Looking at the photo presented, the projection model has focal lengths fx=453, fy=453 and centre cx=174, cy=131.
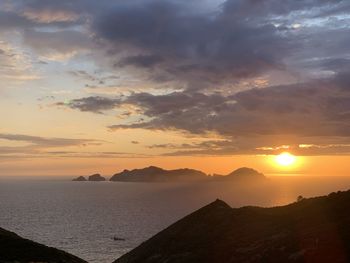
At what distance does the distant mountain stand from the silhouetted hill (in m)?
9.75

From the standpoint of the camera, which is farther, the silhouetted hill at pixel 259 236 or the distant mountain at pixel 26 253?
the distant mountain at pixel 26 253

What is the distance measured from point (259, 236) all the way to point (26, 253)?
106 feet

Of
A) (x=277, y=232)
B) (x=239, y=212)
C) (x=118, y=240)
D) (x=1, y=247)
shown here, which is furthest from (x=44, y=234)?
(x=277, y=232)

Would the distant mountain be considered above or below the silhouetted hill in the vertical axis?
below

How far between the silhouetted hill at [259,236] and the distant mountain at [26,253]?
9753mm

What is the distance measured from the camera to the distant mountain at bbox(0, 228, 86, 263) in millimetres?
59812

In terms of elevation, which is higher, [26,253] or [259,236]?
[259,236]

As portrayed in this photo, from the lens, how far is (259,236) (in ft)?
177

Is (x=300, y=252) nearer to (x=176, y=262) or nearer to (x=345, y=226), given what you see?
(x=345, y=226)

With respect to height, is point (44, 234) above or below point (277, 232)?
below

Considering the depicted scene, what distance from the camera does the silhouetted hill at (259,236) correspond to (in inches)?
1784

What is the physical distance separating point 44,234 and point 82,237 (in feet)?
48.5

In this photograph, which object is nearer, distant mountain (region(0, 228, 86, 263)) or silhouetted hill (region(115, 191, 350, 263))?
silhouetted hill (region(115, 191, 350, 263))

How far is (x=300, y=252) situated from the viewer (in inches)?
1758
